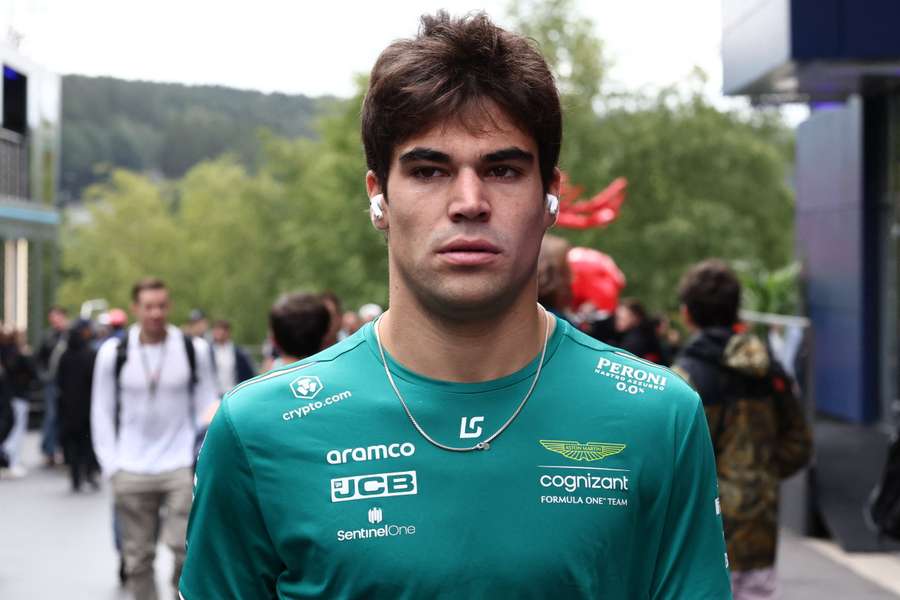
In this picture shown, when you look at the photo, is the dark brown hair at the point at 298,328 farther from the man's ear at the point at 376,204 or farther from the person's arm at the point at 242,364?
the person's arm at the point at 242,364

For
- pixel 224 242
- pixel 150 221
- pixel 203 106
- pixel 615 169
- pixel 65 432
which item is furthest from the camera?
pixel 203 106

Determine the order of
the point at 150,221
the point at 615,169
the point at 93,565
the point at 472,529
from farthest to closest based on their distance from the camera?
the point at 150,221
the point at 615,169
the point at 93,565
the point at 472,529

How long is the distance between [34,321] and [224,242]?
5024cm

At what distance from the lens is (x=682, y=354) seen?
22.3 ft

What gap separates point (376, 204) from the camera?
2.72 meters

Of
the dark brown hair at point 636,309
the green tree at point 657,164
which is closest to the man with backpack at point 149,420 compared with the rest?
the dark brown hair at point 636,309

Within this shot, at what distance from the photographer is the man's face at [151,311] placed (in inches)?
357

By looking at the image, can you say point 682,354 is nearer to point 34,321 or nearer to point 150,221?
point 34,321

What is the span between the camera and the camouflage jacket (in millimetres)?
6465

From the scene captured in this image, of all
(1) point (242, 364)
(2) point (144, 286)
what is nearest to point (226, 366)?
(1) point (242, 364)

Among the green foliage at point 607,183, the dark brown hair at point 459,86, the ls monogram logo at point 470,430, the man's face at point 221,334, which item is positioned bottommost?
the man's face at point 221,334

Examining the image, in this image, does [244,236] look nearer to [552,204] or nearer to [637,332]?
[637,332]

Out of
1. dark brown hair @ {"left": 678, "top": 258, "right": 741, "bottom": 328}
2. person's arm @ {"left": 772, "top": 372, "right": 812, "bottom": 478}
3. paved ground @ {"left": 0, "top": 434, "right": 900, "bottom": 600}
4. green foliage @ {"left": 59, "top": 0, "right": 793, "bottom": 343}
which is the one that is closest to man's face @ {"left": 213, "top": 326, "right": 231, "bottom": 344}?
paved ground @ {"left": 0, "top": 434, "right": 900, "bottom": 600}

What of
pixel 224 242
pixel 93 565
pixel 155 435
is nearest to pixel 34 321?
pixel 93 565
